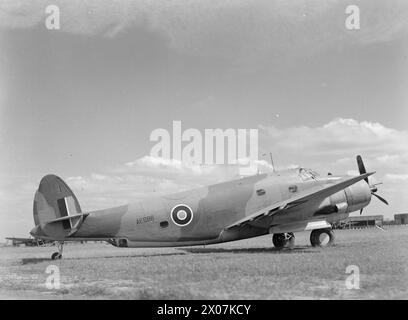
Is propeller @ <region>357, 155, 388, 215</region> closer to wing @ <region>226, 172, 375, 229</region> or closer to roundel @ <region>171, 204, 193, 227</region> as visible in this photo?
wing @ <region>226, 172, 375, 229</region>

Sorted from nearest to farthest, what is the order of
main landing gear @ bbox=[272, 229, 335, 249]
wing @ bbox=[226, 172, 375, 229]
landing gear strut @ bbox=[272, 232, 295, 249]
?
wing @ bbox=[226, 172, 375, 229]
main landing gear @ bbox=[272, 229, 335, 249]
landing gear strut @ bbox=[272, 232, 295, 249]

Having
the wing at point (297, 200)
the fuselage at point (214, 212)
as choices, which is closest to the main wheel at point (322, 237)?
the fuselage at point (214, 212)

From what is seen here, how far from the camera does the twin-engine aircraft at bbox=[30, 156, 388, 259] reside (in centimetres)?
1491

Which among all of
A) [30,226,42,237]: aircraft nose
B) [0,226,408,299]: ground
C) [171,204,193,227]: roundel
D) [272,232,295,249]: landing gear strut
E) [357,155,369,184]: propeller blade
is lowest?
[0,226,408,299]: ground

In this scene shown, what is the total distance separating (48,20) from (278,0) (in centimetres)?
668

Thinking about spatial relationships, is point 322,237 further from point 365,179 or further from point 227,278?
point 227,278

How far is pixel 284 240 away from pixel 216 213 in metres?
3.27

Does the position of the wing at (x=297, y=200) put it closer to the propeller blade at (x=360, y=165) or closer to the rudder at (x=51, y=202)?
the propeller blade at (x=360, y=165)

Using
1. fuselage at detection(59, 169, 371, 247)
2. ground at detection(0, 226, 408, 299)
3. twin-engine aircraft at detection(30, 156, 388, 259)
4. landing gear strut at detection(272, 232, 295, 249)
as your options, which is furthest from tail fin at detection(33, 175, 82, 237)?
landing gear strut at detection(272, 232, 295, 249)

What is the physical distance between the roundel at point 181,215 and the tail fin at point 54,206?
137 inches

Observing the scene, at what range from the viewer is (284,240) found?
16766 mm

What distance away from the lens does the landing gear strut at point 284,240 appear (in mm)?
16594

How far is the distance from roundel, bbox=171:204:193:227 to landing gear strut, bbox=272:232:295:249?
4016 mm
